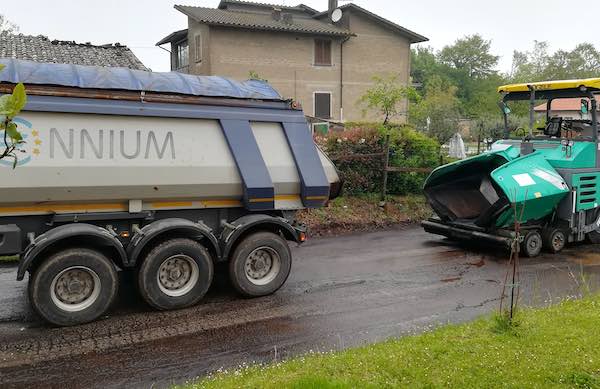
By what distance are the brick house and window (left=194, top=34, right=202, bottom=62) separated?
0.05 metres

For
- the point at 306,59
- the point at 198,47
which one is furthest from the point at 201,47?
the point at 306,59

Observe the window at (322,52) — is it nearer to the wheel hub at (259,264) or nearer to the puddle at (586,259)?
the puddle at (586,259)

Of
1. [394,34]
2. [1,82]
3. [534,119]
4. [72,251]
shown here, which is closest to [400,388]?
[72,251]

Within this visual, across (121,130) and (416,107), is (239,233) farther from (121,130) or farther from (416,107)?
(416,107)

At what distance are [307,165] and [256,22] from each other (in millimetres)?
23914

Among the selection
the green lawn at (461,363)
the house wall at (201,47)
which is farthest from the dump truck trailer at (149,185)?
the house wall at (201,47)

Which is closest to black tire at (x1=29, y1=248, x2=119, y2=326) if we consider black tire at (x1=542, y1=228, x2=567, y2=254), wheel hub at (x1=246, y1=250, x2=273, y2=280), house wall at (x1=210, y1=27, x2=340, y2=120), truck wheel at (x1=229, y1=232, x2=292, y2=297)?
truck wheel at (x1=229, y1=232, x2=292, y2=297)

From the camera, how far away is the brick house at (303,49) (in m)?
29.1

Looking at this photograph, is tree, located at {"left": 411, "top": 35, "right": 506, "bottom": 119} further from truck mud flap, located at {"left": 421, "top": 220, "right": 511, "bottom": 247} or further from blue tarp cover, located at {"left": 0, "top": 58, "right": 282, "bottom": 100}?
blue tarp cover, located at {"left": 0, "top": 58, "right": 282, "bottom": 100}

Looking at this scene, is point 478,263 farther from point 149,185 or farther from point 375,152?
point 149,185

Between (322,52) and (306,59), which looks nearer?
(306,59)

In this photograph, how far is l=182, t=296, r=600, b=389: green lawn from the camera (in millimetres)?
4277

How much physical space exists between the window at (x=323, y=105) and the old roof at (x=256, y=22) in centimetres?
351

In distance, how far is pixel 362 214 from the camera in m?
13.1
